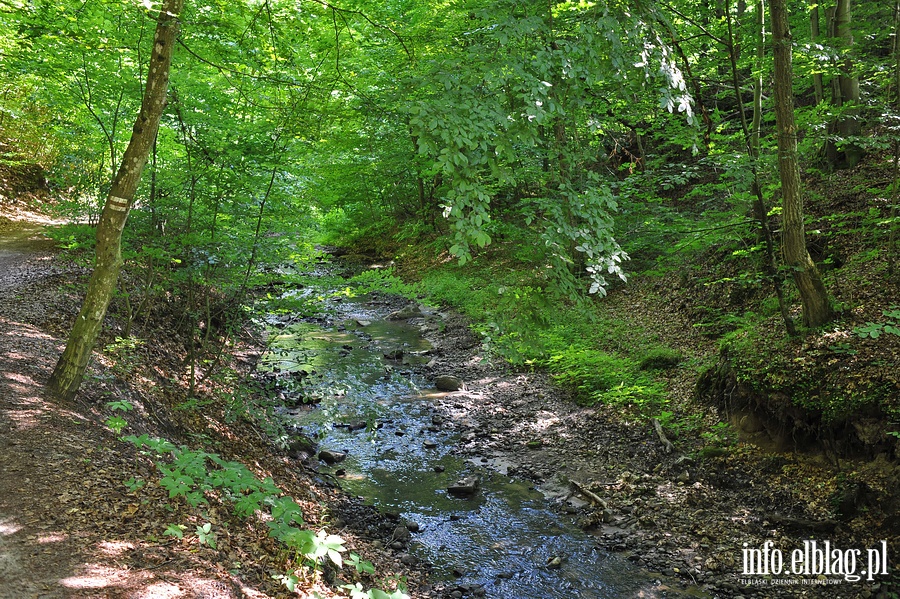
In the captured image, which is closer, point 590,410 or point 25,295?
point 25,295

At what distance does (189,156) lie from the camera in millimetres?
7859

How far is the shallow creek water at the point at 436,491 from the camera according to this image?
5836 millimetres

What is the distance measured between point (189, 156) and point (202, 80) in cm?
121

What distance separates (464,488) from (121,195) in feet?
17.9

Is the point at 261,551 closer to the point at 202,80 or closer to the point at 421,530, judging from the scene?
the point at 421,530

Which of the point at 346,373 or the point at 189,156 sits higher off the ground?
the point at 189,156

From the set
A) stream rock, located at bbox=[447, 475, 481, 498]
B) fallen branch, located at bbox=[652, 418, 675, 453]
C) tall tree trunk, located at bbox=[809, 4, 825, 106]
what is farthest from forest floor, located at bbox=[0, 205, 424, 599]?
tall tree trunk, located at bbox=[809, 4, 825, 106]

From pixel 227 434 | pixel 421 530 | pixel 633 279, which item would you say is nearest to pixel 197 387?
pixel 227 434

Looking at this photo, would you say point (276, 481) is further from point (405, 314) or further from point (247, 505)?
point (405, 314)

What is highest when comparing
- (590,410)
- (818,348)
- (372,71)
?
(372,71)

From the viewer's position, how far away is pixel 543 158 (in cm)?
879

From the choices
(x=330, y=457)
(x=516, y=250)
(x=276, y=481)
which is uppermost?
(x=516, y=250)

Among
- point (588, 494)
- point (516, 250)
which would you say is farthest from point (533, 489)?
point (516, 250)

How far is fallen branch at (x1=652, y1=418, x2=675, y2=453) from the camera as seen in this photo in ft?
25.5
